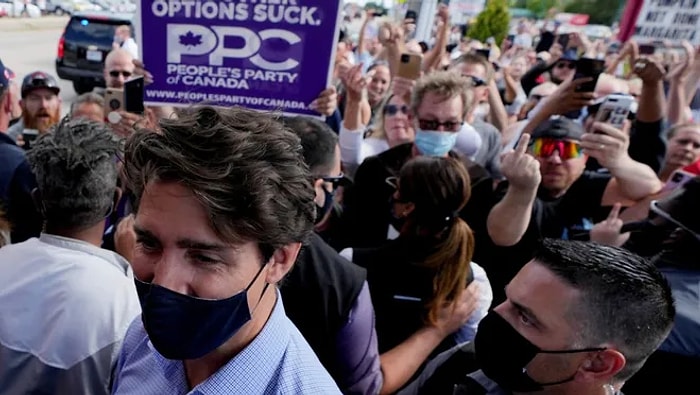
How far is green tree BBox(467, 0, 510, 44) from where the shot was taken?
17.4 metres

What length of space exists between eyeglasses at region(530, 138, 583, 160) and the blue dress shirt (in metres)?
2.12

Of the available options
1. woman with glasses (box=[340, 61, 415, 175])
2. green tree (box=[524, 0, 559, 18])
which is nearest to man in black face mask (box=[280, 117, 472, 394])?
woman with glasses (box=[340, 61, 415, 175])

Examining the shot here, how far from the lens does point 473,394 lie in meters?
1.59

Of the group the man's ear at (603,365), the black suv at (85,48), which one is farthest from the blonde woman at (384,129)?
the black suv at (85,48)

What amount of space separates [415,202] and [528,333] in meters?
0.67

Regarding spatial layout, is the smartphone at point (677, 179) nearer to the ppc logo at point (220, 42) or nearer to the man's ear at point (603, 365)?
the man's ear at point (603, 365)

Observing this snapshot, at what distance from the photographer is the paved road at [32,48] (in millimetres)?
12036

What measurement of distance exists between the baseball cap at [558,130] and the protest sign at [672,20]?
1.66 m

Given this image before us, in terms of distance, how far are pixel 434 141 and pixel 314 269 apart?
64.7 inches

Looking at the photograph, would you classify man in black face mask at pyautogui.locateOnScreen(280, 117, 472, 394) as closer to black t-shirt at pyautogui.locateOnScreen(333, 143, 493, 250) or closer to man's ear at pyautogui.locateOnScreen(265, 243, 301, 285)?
man's ear at pyautogui.locateOnScreen(265, 243, 301, 285)

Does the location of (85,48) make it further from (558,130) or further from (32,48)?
(558,130)

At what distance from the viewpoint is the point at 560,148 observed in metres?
2.95

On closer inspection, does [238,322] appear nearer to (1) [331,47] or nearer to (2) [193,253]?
(2) [193,253]

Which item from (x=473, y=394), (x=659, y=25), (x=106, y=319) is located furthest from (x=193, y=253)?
(x=659, y=25)
